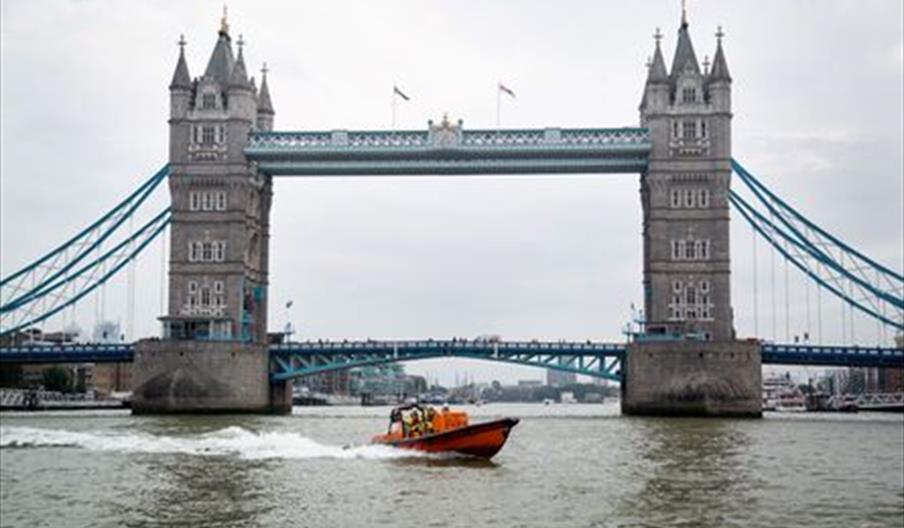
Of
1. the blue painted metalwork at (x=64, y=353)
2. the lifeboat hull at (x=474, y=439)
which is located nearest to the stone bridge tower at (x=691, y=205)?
the blue painted metalwork at (x=64, y=353)

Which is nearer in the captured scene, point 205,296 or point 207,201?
point 205,296

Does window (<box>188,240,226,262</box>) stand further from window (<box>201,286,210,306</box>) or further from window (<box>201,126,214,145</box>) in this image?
window (<box>201,126,214,145</box>)

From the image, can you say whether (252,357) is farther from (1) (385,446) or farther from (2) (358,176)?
(1) (385,446)

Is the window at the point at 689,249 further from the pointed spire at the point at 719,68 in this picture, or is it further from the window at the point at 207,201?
the window at the point at 207,201

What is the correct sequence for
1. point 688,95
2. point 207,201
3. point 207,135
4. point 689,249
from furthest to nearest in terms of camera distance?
point 207,135, point 207,201, point 688,95, point 689,249

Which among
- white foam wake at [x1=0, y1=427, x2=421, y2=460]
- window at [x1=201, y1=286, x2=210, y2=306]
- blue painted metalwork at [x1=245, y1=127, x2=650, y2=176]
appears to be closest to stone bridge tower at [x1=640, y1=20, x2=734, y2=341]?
blue painted metalwork at [x1=245, y1=127, x2=650, y2=176]

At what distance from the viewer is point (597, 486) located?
36.1 m

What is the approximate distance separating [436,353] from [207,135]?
24524 millimetres

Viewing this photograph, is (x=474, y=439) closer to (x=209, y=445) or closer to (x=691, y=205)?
(x=209, y=445)

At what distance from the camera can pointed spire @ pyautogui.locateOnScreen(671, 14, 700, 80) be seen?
96500 mm

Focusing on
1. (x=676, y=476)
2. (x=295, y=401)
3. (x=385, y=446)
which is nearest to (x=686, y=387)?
(x=385, y=446)

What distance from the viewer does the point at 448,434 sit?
1812 inches

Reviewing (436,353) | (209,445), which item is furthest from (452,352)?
(209,445)

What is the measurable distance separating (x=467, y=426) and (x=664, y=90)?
Result: 2166 inches
